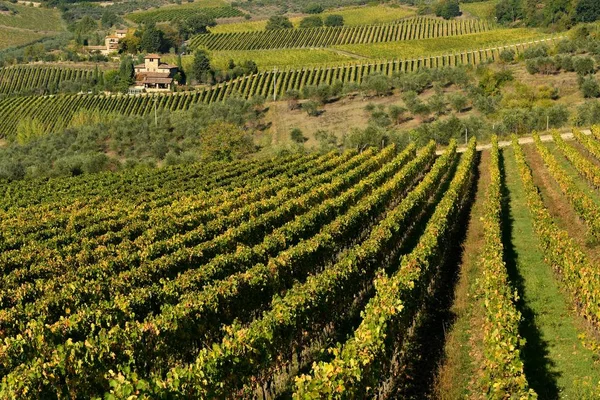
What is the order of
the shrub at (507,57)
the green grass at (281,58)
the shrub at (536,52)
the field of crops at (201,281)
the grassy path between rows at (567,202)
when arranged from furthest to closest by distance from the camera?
the green grass at (281,58), the shrub at (507,57), the shrub at (536,52), the grassy path between rows at (567,202), the field of crops at (201,281)

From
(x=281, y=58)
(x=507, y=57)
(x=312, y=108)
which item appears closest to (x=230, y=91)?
(x=281, y=58)

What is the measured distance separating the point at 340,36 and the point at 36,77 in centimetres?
8531

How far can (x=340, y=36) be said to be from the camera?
190 m

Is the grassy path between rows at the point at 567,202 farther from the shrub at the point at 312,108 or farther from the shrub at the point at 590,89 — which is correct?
the shrub at the point at 312,108

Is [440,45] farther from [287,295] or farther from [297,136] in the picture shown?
[287,295]

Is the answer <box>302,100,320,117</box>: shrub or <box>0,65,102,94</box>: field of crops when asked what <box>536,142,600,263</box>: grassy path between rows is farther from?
<box>0,65,102,94</box>: field of crops

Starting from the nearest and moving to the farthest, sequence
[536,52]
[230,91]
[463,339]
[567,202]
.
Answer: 1. [463,339]
2. [567,202]
3. [536,52]
4. [230,91]

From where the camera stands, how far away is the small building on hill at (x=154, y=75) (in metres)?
153

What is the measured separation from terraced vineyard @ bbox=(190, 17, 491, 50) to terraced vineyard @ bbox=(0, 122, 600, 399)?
144 meters

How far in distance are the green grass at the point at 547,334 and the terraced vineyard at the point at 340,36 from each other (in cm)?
15664

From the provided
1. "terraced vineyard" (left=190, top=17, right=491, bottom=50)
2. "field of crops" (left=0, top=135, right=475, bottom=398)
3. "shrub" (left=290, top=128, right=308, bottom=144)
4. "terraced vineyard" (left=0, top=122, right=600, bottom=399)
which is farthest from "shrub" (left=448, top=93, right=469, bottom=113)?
"terraced vineyard" (left=190, top=17, right=491, bottom=50)

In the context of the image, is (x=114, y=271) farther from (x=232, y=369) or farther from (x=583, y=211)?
(x=583, y=211)

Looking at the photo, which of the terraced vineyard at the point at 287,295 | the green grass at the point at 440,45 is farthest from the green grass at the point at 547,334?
the green grass at the point at 440,45

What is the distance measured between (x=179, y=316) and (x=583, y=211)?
2269 centimetres
